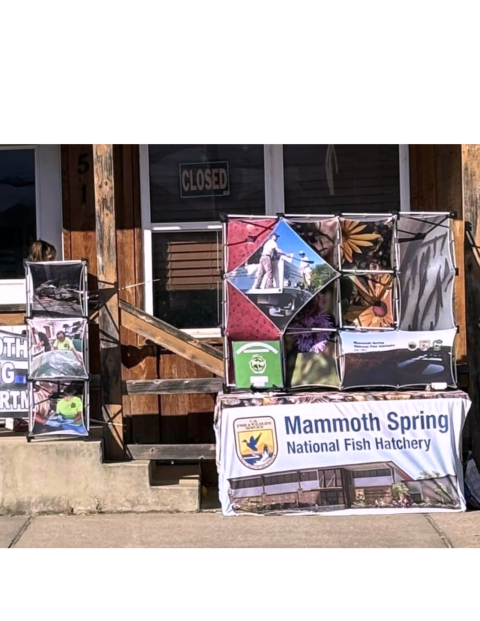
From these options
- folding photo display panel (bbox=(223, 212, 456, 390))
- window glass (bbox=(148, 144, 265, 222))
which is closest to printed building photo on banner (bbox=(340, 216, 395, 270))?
folding photo display panel (bbox=(223, 212, 456, 390))

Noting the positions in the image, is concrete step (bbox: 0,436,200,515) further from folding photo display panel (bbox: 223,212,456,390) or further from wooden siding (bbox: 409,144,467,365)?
wooden siding (bbox: 409,144,467,365)

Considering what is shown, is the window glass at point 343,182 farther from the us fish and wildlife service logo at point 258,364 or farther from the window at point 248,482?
the window at point 248,482

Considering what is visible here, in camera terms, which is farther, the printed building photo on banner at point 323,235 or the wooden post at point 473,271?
the wooden post at point 473,271

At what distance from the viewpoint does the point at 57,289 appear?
6.53 metres

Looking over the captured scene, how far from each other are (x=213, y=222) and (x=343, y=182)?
1.23 meters

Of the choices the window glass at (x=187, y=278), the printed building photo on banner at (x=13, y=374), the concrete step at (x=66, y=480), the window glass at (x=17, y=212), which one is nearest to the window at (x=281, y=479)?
the concrete step at (x=66, y=480)

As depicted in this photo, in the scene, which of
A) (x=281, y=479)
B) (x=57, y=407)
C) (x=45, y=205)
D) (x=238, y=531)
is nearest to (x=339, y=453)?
(x=281, y=479)

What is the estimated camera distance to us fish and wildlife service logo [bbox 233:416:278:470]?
20.5 ft

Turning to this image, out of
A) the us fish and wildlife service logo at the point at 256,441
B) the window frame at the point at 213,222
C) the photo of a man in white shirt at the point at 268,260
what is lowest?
the us fish and wildlife service logo at the point at 256,441

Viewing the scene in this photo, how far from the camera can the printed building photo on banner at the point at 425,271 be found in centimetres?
644

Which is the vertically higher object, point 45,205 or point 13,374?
point 45,205

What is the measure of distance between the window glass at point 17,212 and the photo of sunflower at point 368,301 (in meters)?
3.07

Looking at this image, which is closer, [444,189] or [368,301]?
[368,301]

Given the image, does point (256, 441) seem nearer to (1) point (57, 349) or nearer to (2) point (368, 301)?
(2) point (368, 301)
